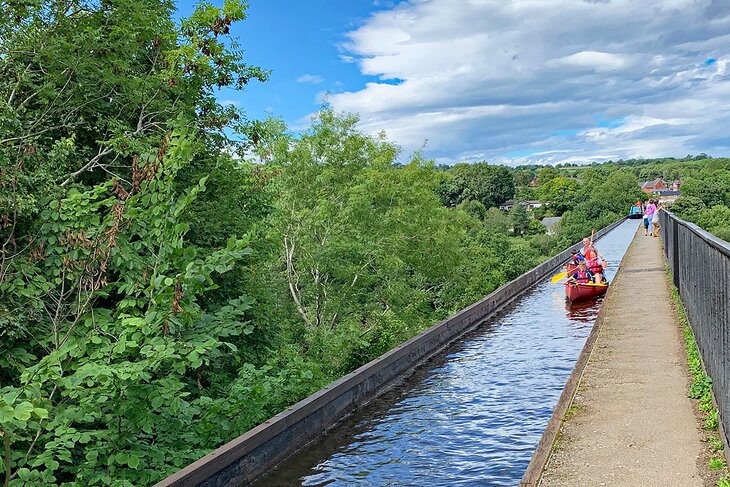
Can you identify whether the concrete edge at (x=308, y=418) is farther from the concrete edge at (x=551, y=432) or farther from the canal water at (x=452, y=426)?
the concrete edge at (x=551, y=432)

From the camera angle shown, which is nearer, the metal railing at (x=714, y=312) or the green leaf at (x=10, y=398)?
the green leaf at (x=10, y=398)

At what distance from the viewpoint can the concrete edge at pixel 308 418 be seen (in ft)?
24.3

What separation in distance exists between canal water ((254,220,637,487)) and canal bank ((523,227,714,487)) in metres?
1.09

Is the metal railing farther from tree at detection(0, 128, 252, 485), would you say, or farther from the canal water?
tree at detection(0, 128, 252, 485)

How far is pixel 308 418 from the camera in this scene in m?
9.63

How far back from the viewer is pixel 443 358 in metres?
15.3

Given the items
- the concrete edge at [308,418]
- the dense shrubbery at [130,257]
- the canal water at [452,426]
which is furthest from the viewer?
the canal water at [452,426]

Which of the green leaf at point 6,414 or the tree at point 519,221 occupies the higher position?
the tree at point 519,221

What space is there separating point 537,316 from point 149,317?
56.1 ft

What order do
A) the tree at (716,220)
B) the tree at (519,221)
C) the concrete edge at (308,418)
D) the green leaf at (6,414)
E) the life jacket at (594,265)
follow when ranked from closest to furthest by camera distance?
the green leaf at (6,414) → the concrete edge at (308,418) → the life jacket at (594,265) → the tree at (716,220) → the tree at (519,221)

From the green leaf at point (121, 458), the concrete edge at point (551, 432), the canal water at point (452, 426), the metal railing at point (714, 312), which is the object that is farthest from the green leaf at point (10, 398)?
the metal railing at point (714, 312)

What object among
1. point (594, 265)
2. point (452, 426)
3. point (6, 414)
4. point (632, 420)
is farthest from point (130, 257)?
point (594, 265)

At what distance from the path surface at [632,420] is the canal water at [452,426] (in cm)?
111

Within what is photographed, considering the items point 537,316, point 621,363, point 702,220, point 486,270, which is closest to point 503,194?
point 702,220
